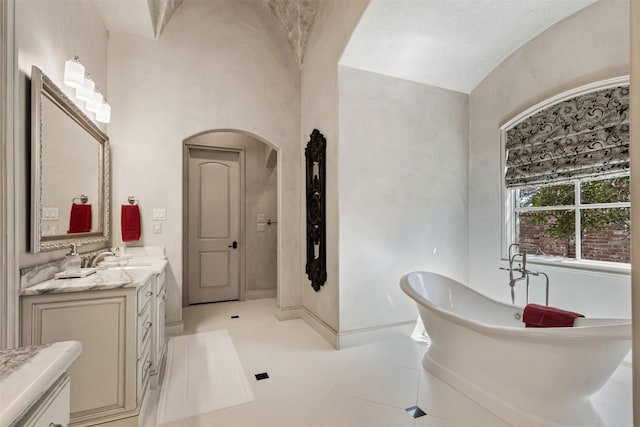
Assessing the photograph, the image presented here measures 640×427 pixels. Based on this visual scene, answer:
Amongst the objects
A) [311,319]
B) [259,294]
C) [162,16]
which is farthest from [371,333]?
[162,16]

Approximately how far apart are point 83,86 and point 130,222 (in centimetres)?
129

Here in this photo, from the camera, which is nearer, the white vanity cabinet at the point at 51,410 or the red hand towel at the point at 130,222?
the white vanity cabinet at the point at 51,410

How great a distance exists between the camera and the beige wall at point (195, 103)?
313cm

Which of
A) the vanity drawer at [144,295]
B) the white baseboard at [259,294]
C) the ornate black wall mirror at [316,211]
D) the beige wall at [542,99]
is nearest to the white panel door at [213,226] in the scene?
the white baseboard at [259,294]

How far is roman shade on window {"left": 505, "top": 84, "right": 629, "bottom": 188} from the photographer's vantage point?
94.9 inches

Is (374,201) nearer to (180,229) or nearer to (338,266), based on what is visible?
(338,266)

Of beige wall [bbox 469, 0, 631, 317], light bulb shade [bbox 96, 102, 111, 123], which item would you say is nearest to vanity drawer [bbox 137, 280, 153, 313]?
light bulb shade [bbox 96, 102, 111, 123]

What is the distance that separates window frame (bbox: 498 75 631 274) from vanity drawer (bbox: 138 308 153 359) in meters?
3.24

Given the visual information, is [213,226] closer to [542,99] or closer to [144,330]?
[144,330]

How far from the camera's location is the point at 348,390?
7.20 feet

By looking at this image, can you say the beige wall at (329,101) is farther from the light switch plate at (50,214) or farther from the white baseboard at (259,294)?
the light switch plate at (50,214)

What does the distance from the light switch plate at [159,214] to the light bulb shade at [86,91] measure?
1.22 m

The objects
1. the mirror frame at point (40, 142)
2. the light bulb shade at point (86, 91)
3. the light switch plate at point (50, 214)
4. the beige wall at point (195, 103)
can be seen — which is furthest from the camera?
the beige wall at point (195, 103)

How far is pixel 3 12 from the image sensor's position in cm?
149
